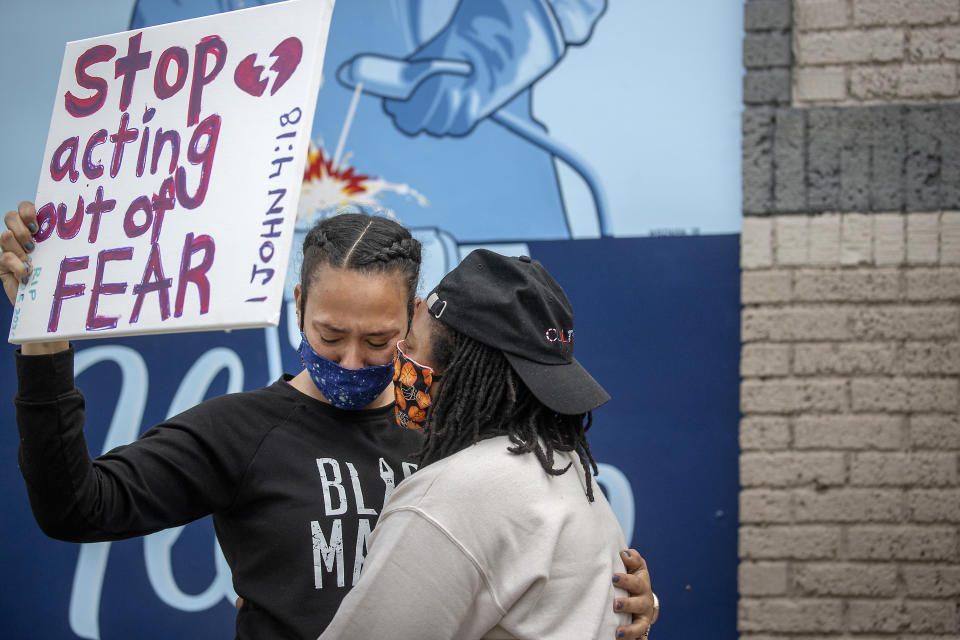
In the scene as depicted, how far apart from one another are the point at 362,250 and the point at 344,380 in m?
0.28

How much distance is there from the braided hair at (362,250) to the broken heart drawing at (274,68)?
38 centimetres

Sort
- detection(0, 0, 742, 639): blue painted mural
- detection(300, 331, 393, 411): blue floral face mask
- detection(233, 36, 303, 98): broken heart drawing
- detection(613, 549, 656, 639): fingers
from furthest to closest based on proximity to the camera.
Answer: detection(0, 0, 742, 639): blue painted mural
detection(300, 331, 393, 411): blue floral face mask
detection(233, 36, 303, 98): broken heart drawing
detection(613, 549, 656, 639): fingers

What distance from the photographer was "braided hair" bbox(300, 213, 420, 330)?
5.61 feet

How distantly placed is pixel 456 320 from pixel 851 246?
213 centimetres

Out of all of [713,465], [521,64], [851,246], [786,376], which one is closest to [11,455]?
[521,64]

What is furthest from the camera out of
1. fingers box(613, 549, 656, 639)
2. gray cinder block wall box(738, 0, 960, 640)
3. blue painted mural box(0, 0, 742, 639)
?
blue painted mural box(0, 0, 742, 639)

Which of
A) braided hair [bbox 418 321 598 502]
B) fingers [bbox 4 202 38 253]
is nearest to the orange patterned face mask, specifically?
braided hair [bbox 418 321 598 502]

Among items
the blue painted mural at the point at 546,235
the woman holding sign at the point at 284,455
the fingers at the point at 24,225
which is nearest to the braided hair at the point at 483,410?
the woman holding sign at the point at 284,455

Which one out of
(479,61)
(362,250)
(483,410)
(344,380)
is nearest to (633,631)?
(483,410)

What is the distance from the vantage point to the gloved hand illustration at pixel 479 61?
10.4 ft

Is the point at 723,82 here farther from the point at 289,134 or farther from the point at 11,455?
the point at 11,455

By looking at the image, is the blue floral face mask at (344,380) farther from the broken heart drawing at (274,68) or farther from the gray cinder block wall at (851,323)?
the gray cinder block wall at (851,323)

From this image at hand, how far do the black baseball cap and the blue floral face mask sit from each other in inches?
12.2

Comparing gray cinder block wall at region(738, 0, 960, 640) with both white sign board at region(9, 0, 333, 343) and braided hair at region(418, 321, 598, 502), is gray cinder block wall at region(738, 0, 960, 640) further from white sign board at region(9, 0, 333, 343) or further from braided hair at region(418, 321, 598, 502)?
white sign board at region(9, 0, 333, 343)
